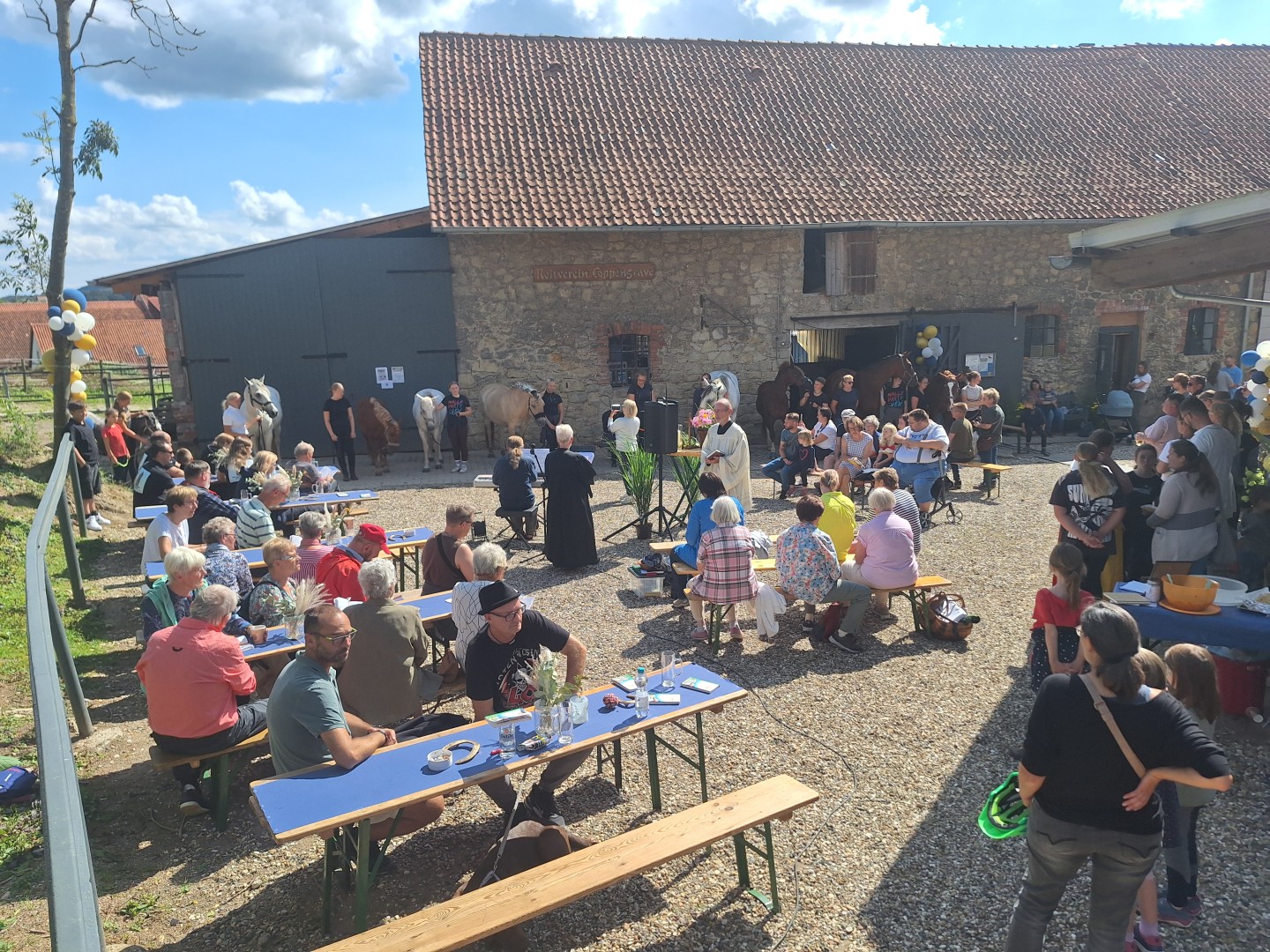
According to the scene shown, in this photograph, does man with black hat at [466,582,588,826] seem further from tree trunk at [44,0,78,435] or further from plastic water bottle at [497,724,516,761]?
tree trunk at [44,0,78,435]

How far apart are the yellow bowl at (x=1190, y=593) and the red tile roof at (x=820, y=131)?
11.5 metres

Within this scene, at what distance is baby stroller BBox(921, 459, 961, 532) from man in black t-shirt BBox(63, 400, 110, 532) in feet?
32.2

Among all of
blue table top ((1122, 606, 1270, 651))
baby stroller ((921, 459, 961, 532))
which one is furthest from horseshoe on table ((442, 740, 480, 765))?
baby stroller ((921, 459, 961, 532))

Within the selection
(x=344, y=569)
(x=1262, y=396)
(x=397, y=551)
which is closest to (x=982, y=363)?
(x=1262, y=396)

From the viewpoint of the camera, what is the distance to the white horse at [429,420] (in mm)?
14305

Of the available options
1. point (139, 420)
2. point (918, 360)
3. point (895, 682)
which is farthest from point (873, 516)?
point (918, 360)

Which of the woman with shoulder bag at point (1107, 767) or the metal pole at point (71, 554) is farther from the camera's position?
the metal pole at point (71, 554)

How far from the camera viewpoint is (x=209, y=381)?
1462cm

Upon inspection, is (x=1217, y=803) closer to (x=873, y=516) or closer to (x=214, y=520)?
(x=873, y=516)

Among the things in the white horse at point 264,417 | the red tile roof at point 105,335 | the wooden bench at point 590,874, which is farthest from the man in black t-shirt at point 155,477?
the red tile roof at point 105,335

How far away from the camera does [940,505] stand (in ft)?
34.0

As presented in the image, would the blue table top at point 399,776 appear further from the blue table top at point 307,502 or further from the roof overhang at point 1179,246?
the blue table top at point 307,502

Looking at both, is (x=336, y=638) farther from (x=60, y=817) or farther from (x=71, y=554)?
(x=71, y=554)

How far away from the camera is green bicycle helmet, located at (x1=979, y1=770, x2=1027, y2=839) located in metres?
3.17
